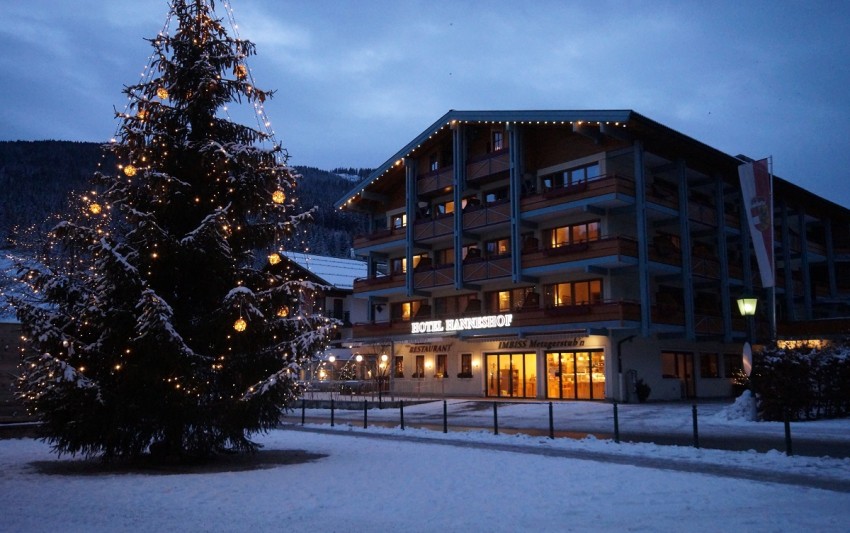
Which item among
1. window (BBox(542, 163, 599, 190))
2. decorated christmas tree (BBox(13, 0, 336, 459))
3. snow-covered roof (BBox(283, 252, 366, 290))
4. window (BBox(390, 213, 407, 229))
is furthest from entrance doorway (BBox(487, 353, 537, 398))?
decorated christmas tree (BBox(13, 0, 336, 459))

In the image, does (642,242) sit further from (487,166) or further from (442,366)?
(442,366)

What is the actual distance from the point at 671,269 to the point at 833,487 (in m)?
28.0

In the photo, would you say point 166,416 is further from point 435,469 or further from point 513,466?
point 513,466

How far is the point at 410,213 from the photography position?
4653 centimetres

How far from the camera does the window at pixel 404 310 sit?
48.2 meters

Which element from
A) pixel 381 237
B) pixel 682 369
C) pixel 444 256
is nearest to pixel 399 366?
pixel 444 256

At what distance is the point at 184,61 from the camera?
15.5 m

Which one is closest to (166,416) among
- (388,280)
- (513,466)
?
(513,466)

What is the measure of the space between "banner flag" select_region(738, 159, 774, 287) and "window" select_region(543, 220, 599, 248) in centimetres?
1103

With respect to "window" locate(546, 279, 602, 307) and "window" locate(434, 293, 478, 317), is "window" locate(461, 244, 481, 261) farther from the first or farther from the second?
"window" locate(546, 279, 602, 307)

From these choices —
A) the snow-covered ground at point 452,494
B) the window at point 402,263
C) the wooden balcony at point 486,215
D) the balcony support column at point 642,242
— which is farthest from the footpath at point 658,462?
the window at point 402,263

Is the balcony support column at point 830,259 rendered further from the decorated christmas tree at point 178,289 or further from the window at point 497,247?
the decorated christmas tree at point 178,289

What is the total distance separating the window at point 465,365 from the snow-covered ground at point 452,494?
27817 millimetres

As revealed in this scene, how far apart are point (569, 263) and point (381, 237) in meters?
15.3
